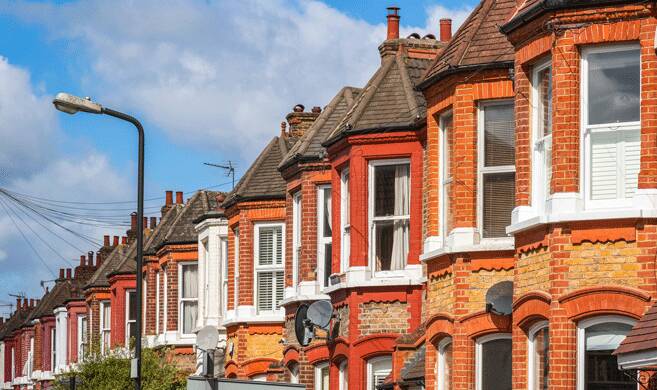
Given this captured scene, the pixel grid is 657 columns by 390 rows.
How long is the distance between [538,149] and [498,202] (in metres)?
2.88

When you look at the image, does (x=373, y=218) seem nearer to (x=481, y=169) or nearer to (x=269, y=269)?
(x=481, y=169)

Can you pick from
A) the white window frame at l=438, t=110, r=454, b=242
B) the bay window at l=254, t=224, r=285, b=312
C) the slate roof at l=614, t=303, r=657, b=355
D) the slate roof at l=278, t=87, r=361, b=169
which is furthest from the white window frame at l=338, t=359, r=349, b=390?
the slate roof at l=614, t=303, r=657, b=355

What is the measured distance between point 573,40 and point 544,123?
5.06 ft

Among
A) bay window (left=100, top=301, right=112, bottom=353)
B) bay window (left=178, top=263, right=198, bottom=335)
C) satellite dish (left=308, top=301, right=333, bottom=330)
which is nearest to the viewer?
satellite dish (left=308, top=301, right=333, bottom=330)

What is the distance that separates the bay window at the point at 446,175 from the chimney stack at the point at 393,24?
7179 mm

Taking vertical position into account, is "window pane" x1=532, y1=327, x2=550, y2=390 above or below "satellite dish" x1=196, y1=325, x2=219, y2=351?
below

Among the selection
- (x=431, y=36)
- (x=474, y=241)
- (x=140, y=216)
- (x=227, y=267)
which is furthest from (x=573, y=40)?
(x=227, y=267)

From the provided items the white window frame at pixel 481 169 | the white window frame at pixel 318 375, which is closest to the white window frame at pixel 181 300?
the white window frame at pixel 318 375

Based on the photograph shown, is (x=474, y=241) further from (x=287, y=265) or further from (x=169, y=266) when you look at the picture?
(x=169, y=266)

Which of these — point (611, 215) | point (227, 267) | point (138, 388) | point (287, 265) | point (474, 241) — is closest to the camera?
point (611, 215)

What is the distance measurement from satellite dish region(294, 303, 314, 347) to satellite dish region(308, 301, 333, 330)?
566mm

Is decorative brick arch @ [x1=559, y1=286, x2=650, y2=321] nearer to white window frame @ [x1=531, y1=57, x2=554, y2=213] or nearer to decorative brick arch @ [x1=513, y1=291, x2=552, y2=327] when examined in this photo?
decorative brick arch @ [x1=513, y1=291, x2=552, y2=327]

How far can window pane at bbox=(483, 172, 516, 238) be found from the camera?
22.7 m

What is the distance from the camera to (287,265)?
3362cm
